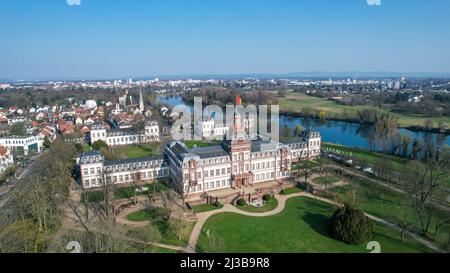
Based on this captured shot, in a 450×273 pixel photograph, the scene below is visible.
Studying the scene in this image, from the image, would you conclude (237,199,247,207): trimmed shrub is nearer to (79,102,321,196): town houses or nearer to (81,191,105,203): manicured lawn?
(79,102,321,196): town houses

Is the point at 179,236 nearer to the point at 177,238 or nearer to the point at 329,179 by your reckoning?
the point at 177,238

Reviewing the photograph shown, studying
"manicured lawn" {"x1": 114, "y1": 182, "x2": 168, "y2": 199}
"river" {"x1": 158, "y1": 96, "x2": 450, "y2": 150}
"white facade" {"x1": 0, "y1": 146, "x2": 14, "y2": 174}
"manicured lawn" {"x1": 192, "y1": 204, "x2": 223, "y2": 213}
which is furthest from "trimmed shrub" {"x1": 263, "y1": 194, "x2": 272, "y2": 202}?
"white facade" {"x1": 0, "y1": 146, "x2": 14, "y2": 174}

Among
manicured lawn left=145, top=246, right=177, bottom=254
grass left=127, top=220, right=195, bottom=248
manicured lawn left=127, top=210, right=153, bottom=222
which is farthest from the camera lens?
manicured lawn left=127, top=210, right=153, bottom=222

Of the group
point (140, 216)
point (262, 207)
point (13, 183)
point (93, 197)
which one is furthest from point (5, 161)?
point (262, 207)

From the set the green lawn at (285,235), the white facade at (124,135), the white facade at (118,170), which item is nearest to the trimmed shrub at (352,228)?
the green lawn at (285,235)
